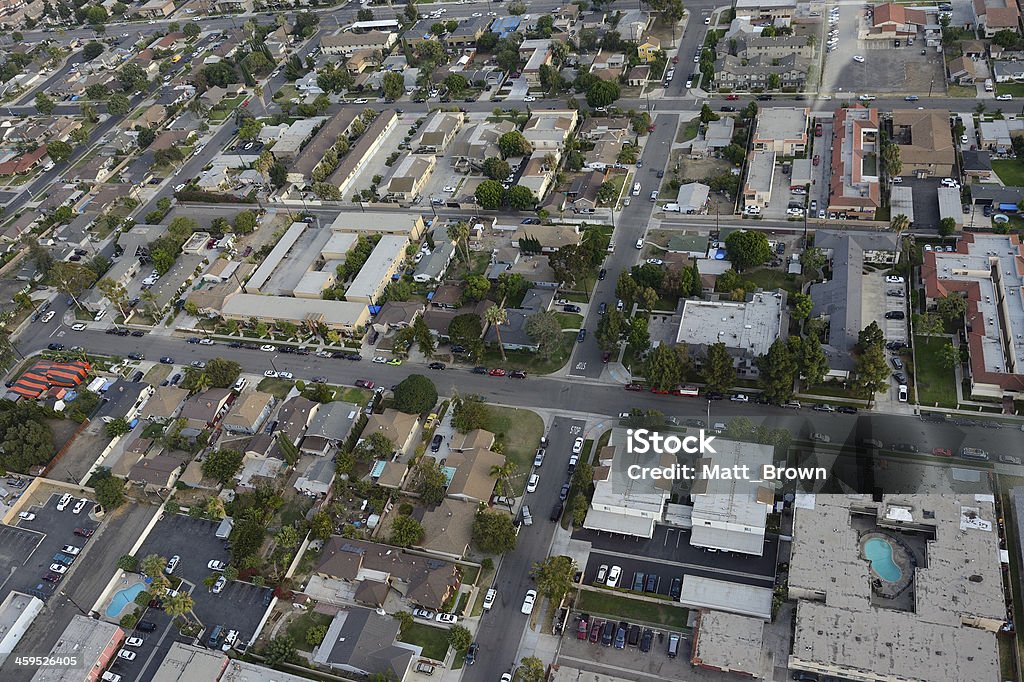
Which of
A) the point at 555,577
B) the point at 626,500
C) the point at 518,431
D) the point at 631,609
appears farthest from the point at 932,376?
the point at 555,577

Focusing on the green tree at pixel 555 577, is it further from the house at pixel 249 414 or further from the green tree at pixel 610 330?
the house at pixel 249 414

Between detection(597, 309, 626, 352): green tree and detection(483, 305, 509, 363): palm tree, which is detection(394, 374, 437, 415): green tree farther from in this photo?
detection(597, 309, 626, 352): green tree

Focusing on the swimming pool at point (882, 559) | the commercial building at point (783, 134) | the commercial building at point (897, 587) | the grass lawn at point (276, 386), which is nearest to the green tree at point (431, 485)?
the grass lawn at point (276, 386)

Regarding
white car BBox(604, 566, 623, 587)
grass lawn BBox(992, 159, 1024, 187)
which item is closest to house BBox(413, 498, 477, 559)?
white car BBox(604, 566, 623, 587)

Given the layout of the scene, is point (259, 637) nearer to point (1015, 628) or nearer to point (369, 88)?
point (1015, 628)

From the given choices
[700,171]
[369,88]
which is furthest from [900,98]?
[369,88]

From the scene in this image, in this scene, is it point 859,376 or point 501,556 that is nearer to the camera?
point 501,556

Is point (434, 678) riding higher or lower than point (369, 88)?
lower
